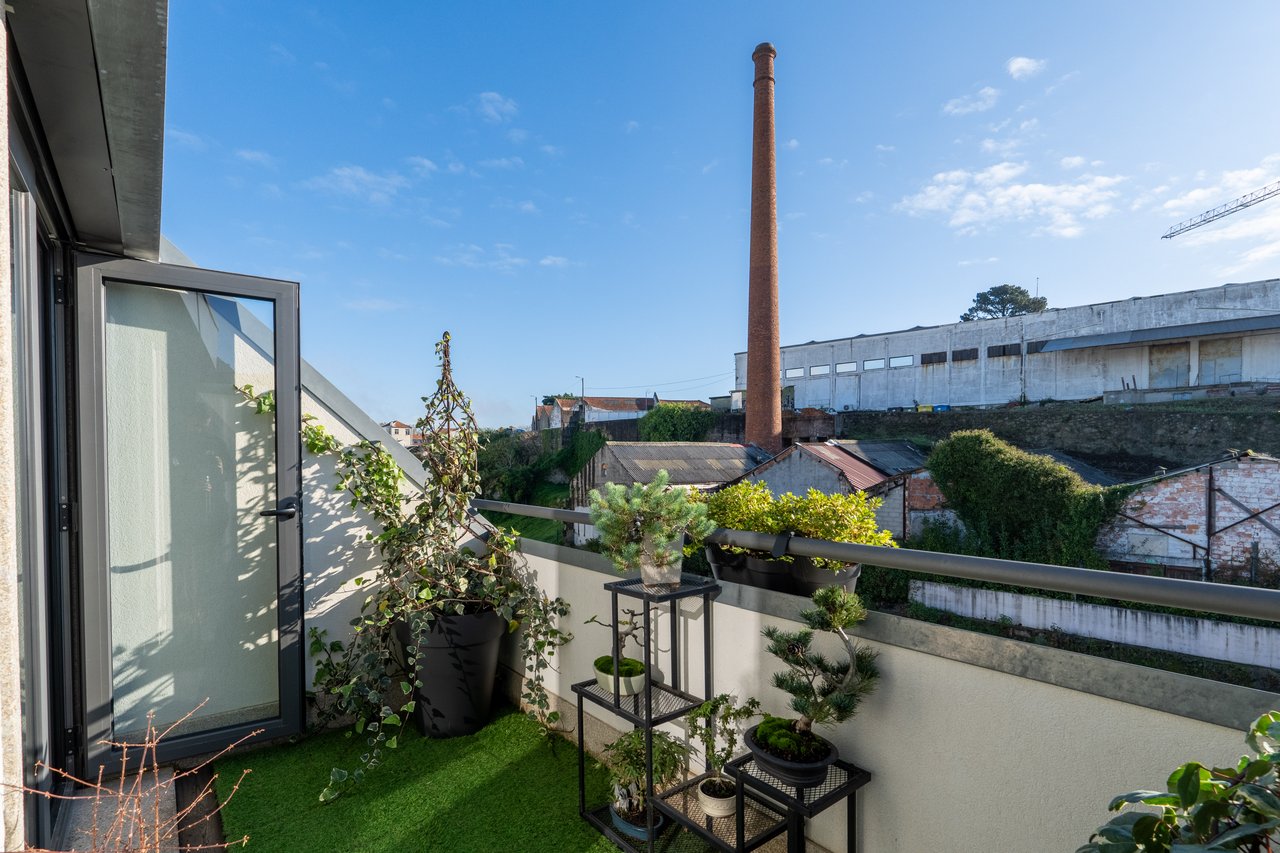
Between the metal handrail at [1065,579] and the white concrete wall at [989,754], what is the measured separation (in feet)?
0.51

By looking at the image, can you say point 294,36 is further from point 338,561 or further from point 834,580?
point 834,580

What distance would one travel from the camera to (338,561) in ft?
9.00

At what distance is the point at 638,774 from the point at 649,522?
867 mm

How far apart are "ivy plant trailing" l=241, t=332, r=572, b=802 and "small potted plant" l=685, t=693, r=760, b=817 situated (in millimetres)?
882

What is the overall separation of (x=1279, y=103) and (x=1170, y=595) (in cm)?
1164

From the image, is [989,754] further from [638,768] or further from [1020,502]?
[1020,502]

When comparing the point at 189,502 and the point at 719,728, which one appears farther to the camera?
the point at 189,502

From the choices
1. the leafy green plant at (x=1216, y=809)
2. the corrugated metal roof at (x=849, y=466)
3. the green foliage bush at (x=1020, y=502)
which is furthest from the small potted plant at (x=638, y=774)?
the green foliage bush at (x=1020, y=502)

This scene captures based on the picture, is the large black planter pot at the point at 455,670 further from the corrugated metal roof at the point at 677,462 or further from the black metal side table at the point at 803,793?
the corrugated metal roof at the point at 677,462

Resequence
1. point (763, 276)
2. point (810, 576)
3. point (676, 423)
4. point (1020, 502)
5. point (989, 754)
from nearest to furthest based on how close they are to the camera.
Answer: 1. point (989, 754)
2. point (810, 576)
3. point (1020, 502)
4. point (763, 276)
5. point (676, 423)

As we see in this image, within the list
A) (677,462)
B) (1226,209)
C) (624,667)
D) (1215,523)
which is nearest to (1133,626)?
(624,667)

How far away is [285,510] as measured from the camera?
251 centimetres

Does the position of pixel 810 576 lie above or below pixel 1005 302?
below

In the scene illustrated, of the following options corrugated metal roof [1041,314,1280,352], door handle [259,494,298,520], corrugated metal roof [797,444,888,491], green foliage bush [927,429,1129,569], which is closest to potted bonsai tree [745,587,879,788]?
door handle [259,494,298,520]
